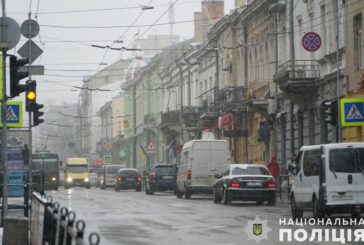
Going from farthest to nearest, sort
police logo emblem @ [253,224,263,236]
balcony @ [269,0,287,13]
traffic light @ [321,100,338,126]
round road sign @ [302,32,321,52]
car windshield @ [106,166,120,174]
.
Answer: car windshield @ [106,166,120,174] → balcony @ [269,0,287,13] → round road sign @ [302,32,321,52] → traffic light @ [321,100,338,126] → police logo emblem @ [253,224,263,236]

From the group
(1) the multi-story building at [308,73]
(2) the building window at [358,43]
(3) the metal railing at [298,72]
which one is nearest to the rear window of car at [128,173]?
(1) the multi-story building at [308,73]

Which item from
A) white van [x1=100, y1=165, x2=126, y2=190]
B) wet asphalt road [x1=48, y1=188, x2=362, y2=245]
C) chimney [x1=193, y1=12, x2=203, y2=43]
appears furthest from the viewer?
chimney [x1=193, y1=12, x2=203, y2=43]

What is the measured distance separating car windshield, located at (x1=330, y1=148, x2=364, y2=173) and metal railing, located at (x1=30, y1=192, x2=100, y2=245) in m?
9.68

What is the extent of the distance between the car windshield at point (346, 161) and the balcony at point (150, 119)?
6571cm

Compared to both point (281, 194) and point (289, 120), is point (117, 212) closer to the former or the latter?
point (281, 194)

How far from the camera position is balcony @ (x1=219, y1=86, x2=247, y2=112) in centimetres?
5341

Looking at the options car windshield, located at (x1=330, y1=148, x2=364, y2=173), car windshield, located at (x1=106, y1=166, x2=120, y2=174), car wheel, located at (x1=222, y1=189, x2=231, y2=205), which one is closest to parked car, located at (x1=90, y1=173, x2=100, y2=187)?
car windshield, located at (x1=106, y1=166, x2=120, y2=174)

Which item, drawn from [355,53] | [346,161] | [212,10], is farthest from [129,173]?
[346,161]

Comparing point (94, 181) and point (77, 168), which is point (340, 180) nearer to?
point (77, 168)

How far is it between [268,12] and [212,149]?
399 inches

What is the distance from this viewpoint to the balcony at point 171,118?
72.8m

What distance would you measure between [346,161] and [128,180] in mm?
41535

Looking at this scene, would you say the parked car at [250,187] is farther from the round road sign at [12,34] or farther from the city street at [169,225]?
the round road sign at [12,34]

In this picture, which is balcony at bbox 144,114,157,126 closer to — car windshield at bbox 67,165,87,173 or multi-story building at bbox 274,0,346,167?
car windshield at bbox 67,165,87,173
